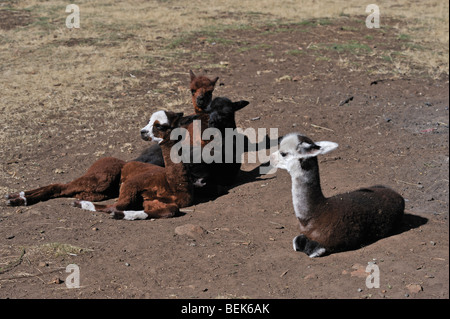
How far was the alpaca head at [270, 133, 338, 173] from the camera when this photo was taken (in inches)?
246

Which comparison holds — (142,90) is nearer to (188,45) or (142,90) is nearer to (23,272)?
(188,45)

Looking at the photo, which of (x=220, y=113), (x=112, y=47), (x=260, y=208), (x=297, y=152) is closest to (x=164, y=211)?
(x=260, y=208)

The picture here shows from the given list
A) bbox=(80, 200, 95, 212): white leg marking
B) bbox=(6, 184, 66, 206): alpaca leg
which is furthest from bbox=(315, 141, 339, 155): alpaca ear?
bbox=(6, 184, 66, 206): alpaca leg

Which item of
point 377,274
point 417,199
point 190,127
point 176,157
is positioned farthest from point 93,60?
point 377,274

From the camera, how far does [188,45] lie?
1603cm

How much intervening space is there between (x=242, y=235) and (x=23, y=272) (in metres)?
2.41

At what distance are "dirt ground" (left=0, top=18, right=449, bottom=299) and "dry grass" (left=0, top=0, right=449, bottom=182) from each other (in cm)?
30

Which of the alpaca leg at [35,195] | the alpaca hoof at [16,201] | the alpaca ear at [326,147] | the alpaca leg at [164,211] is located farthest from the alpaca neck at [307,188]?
Answer: the alpaca hoof at [16,201]

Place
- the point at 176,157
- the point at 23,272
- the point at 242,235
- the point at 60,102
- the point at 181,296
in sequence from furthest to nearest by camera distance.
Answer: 1. the point at 60,102
2. the point at 176,157
3. the point at 242,235
4. the point at 23,272
5. the point at 181,296

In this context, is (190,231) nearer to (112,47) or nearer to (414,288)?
(414,288)

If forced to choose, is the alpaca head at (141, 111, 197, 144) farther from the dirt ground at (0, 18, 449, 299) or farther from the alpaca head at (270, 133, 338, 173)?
the alpaca head at (270, 133, 338, 173)

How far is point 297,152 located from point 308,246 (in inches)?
38.7

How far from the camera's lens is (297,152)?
631cm

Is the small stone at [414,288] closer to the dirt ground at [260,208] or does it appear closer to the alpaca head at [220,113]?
the dirt ground at [260,208]
